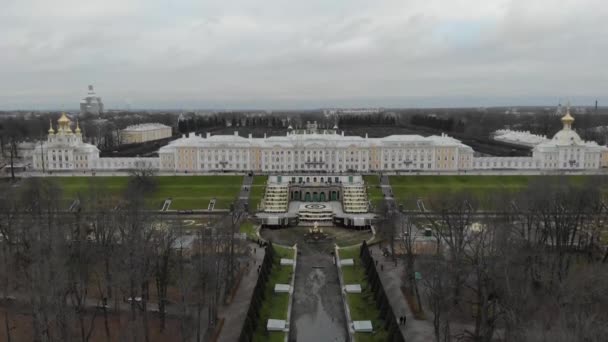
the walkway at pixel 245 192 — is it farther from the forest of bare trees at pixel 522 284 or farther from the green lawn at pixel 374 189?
the forest of bare trees at pixel 522 284

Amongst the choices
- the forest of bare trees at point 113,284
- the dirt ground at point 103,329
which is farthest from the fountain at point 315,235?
the dirt ground at point 103,329

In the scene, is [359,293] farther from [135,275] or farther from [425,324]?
[135,275]

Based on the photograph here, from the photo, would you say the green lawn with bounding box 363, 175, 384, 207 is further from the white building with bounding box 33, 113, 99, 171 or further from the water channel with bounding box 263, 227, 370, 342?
the white building with bounding box 33, 113, 99, 171

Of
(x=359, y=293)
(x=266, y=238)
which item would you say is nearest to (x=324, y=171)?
(x=266, y=238)

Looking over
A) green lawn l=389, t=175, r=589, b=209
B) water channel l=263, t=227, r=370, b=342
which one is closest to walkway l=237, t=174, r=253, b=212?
water channel l=263, t=227, r=370, b=342

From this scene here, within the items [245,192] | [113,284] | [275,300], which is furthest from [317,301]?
[245,192]
